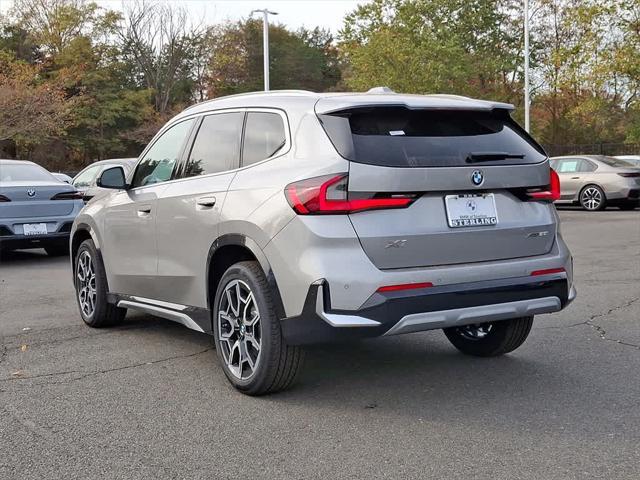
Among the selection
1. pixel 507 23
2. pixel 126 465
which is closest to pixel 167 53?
pixel 507 23

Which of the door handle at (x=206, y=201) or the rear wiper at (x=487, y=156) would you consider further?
the door handle at (x=206, y=201)

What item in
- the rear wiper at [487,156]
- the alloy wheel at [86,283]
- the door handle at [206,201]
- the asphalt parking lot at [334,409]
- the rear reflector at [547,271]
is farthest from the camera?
the alloy wheel at [86,283]

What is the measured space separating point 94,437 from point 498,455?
197 centimetres

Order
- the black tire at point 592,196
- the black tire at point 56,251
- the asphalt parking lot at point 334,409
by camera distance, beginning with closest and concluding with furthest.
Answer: the asphalt parking lot at point 334,409, the black tire at point 56,251, the black tire at point 592,196

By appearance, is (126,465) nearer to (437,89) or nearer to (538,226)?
(538,226)

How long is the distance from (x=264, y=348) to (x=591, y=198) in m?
17.8

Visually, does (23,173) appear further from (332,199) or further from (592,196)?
(592,196)

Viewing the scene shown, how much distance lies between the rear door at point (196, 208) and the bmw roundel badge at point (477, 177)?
145 centimetres

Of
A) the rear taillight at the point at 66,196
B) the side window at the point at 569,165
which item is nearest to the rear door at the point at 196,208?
the rear taillight at the point at 66,196

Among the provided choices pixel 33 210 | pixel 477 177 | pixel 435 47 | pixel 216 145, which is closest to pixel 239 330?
pixel 216 145

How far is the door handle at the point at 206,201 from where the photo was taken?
4848 millimetres

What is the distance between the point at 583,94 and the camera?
4172 centimetres

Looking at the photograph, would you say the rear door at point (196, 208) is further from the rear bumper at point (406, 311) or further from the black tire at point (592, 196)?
the black tire at point (592, 196)

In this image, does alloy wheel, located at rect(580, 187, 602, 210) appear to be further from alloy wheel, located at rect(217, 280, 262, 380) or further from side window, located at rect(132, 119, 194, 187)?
alloy wheel, located at rect(217, 280, 262, 380)
